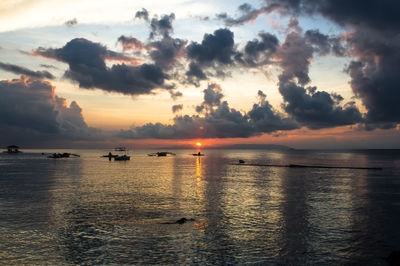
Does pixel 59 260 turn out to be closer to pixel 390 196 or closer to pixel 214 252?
pixel 214 252

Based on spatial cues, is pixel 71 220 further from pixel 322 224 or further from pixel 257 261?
pixel 322 224

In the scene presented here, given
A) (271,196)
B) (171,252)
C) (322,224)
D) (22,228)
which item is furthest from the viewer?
(271,196)

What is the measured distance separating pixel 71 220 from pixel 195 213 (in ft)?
50.7

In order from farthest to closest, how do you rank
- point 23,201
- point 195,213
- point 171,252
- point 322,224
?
point 23,201, point 195,213, point 322,224, point 171,252

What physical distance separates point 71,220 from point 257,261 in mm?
23313

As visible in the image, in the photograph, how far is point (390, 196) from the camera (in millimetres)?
53500

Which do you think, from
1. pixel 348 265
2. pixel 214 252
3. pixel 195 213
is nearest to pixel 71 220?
pixel 195 213

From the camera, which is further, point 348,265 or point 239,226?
point 239,226

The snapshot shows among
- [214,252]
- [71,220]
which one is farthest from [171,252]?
[71,220]

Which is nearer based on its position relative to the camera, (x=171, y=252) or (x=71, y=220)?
(x=171, y=252)

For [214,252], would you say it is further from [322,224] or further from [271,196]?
[271,196]

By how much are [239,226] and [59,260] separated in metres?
18.3

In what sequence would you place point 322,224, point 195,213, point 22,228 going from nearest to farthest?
point 22,228
point 322,224
point 195,213

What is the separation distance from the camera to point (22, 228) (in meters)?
30.9
